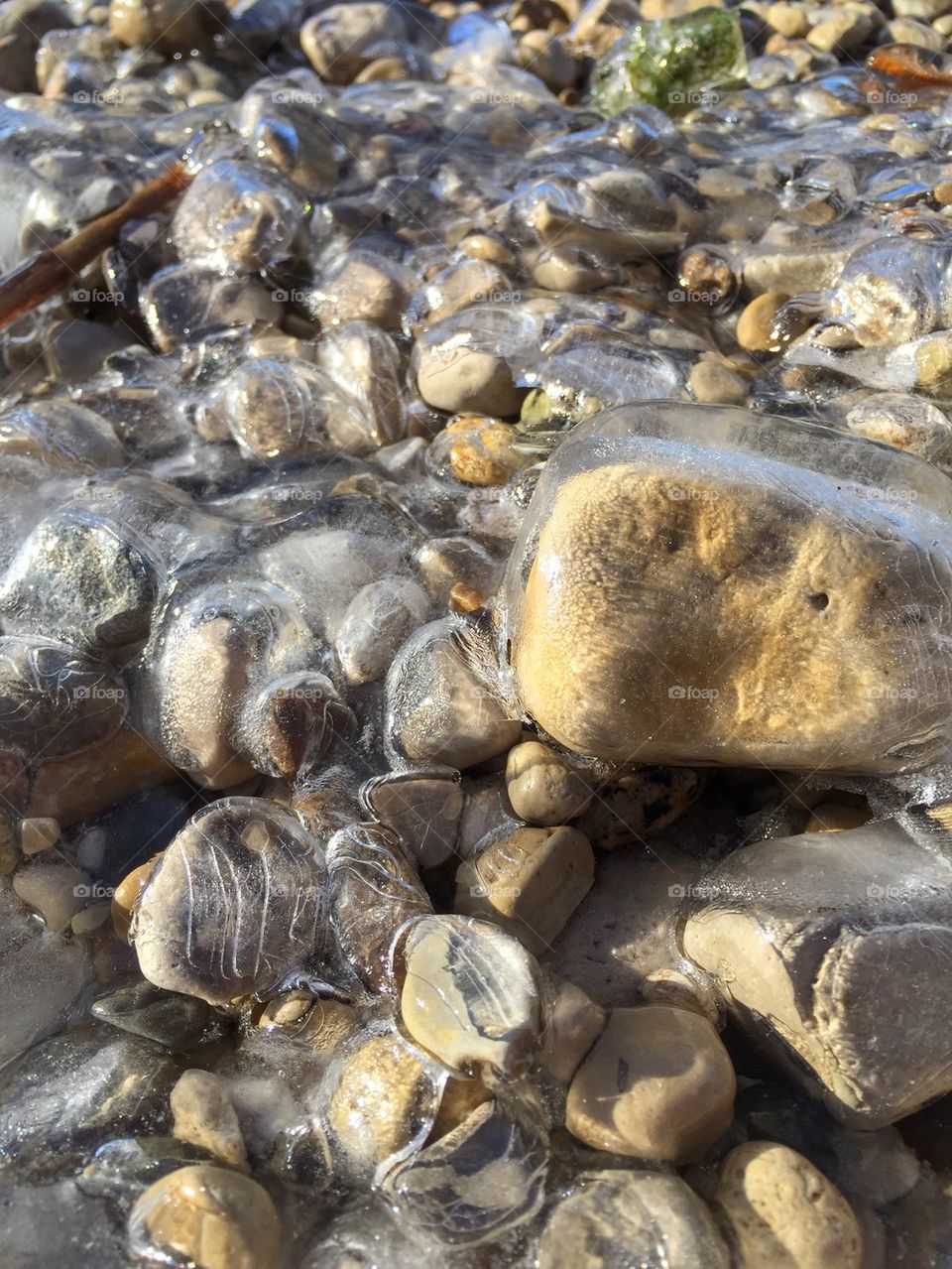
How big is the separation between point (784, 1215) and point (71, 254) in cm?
424

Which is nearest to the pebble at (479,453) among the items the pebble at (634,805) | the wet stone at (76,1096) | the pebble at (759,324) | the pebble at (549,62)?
the pebble at (759,324)

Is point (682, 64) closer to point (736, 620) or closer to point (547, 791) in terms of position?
point (736, 620)

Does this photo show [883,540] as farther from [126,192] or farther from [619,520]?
[126,192]

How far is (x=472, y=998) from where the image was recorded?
1.98 meters

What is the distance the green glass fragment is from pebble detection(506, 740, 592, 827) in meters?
3.98

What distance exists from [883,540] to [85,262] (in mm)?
3546

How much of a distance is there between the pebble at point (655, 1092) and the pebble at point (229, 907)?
0.74m

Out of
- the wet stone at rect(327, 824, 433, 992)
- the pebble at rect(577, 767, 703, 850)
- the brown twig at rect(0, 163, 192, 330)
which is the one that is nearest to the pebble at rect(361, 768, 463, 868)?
the wet stone at rect(327, 824, 433, 992)

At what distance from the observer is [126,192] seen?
14.8 ft

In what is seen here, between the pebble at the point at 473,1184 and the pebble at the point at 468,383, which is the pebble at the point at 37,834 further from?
the pebble at the point at 468,383

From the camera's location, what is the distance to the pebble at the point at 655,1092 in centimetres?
189

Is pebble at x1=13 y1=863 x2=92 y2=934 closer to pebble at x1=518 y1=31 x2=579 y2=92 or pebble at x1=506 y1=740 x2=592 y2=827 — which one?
pebble at x1=506 y1=740 x2=592 y2=827

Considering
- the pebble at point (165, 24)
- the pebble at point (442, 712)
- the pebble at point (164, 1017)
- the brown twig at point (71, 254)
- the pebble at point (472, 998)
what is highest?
the pebble at point (165, 24)

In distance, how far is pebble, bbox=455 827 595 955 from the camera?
7.59ft
